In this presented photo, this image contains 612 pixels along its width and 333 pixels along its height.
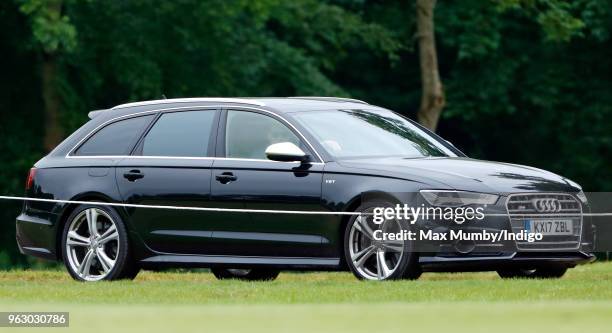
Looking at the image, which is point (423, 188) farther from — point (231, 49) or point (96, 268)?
point (231, 49)

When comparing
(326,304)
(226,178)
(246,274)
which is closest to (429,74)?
(246,274)

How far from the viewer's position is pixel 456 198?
541 inches

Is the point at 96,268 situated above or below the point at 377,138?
below

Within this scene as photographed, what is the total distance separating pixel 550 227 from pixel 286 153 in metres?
2.24

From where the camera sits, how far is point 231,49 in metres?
36.8

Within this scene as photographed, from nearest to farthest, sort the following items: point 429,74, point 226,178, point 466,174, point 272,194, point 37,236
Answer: point 466,174
point 272,194
point 226,178
point 37,236
point 429,74

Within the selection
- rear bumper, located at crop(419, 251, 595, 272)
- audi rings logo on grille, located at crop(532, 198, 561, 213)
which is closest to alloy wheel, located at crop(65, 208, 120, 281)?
rear bumper, located at crop(419, 251, 595, 272)

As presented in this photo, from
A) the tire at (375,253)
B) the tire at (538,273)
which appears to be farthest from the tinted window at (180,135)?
the tire at (538,273)

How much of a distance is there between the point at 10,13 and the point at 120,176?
19252mm

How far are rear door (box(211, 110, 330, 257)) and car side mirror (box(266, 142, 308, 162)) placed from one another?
0.08m

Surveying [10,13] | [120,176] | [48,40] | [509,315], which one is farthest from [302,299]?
[10,13]

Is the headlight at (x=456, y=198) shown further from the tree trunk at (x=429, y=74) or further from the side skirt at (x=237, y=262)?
the tree trunk at (x=429, y=74)

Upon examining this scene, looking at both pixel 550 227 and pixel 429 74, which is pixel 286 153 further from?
pixel 429 74

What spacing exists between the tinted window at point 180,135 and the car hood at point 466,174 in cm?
156
